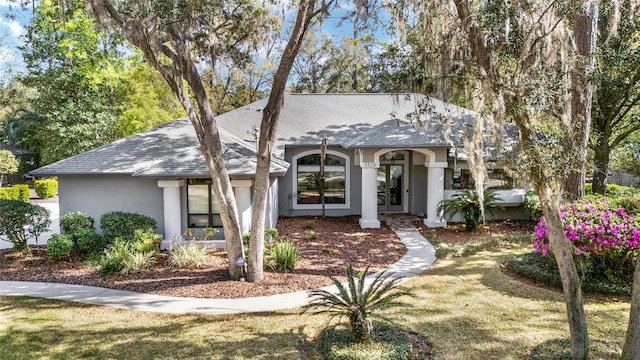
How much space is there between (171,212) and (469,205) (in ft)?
30.2

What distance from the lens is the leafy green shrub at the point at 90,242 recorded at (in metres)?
10.3

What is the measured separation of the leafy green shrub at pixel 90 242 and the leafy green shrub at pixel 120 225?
0.19m

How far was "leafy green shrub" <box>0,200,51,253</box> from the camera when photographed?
10.3m

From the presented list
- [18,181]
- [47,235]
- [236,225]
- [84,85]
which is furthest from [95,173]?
[18,181]

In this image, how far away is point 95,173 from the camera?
432 inches

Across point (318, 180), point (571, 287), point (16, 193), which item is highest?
point (318, 180)

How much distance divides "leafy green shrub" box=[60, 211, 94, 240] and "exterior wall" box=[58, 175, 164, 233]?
23.9 inches

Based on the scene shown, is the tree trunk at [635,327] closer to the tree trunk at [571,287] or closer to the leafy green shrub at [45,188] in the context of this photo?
the tree trunk at [571,287]

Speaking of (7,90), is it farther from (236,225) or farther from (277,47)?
(236,225)

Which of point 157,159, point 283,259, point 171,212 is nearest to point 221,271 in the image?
point 283,259

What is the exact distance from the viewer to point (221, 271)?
9.12m

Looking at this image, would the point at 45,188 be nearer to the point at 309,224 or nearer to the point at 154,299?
the point at 309,224

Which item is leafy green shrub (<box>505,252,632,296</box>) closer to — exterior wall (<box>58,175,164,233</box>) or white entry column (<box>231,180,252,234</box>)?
white entry column (<box>231,180,252,234</box>)

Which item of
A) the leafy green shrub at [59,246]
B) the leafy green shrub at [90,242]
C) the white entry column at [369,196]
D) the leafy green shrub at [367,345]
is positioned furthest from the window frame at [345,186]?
the leafy green shrub at [367,345]
